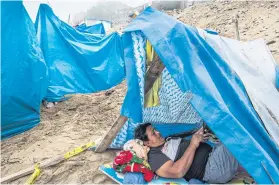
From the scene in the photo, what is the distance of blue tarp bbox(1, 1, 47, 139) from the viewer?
3.58 m

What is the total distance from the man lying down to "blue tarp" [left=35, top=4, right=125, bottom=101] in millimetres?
3215

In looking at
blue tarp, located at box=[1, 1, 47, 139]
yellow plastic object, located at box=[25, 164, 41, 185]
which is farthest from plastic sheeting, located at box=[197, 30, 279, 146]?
blue tarp, located at box=[1, 1, 47, 139]

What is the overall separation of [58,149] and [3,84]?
123 centimetres

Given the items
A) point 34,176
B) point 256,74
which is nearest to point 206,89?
point 256,74

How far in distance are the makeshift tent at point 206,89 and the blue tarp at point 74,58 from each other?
3230 millimetres

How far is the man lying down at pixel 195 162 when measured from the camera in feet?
7.02

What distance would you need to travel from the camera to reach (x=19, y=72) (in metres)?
3.68

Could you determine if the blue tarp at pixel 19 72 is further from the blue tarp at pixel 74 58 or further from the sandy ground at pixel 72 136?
the blue tarp at pixel 74 58

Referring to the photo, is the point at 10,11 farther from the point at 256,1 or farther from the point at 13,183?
the point at 256,1

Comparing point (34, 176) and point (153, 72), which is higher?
point (153, 72)

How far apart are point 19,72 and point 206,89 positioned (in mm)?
2963

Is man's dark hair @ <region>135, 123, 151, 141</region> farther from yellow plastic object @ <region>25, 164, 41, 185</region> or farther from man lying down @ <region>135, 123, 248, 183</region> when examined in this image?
yellow plastic object @ <region>25, 164, 41, 185</region>

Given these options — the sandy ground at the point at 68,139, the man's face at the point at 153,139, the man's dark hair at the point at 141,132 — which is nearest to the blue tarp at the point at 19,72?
the sandy ground at the point at 68,139

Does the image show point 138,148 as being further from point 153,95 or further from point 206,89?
point 206,89
